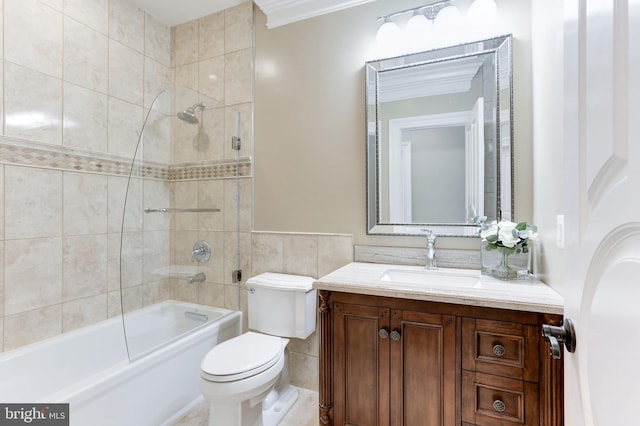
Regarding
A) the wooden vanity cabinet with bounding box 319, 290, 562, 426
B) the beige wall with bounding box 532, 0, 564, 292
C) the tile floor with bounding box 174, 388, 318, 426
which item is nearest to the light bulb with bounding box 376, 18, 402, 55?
the beige wall with bounding box 532, 0, 564, 292

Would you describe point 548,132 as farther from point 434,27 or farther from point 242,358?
point 242,358

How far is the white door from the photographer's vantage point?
0.46 metres

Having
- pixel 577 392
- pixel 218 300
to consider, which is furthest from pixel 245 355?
pixel 577 392

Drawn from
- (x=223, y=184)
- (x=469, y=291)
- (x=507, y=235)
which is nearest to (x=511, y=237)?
(x=507, y=235)

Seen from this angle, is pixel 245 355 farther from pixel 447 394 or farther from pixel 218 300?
pixel 447 394

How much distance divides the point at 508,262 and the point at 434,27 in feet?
4.46

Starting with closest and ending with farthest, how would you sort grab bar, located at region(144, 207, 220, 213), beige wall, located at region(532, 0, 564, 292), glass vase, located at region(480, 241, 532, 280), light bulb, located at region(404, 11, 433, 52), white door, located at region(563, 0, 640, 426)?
white door, located at region(563, 0, 640, 426), beige wall, located at region(532, 0, 564, 292), glass vase, located at region(480, 241, 532, 280), light bulb, located at region(404, 11, 433, 52), grab bar, located at region(144, 207, 220, 213)

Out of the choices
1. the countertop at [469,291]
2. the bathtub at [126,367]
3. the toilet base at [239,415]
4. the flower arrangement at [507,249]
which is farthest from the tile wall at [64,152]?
the flower arrangement at [507,249]

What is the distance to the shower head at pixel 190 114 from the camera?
2.09m

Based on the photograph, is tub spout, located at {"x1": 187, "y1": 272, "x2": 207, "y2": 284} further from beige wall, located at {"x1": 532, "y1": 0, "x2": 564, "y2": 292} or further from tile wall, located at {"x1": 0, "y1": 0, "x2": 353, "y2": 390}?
beige wall, located at {"x1": 532, "y1": 0, "x2": 564, "y2": 292}

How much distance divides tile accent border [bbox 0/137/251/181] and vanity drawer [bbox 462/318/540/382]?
1725 millimetres

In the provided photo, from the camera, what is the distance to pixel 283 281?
1886mm

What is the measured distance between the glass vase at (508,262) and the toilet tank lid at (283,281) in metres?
0.99

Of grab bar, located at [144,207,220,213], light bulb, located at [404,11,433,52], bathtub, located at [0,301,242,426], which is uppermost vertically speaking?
light bulb, located at [404,11,433,52]
